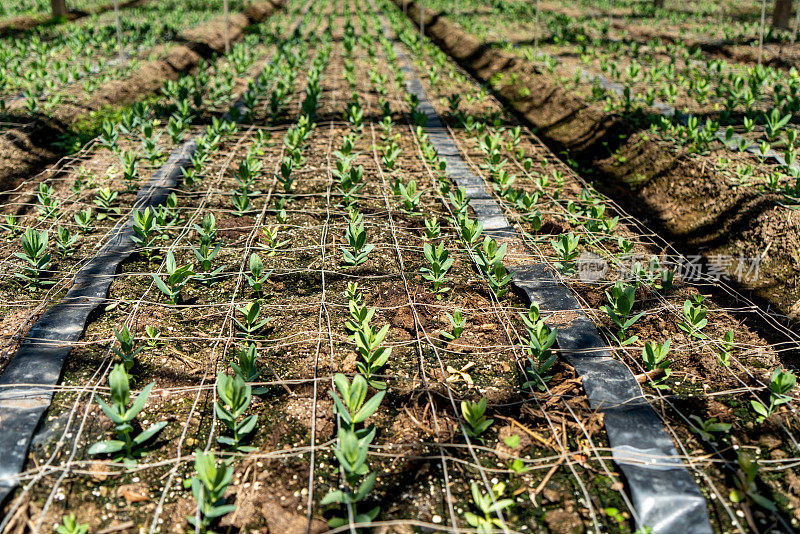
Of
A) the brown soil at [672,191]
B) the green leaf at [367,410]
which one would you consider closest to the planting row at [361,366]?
the green leaf at [367,410]

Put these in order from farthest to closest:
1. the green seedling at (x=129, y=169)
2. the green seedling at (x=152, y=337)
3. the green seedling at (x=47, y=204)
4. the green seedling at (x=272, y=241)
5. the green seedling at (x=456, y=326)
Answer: the green seedling at (x=129, y=169) < the green seedling at (x=47, y=204) < the green seedling at (x=272, y=241) < the green seedling at (x=456, y=326) < the green seedling at (x=152, y=337)

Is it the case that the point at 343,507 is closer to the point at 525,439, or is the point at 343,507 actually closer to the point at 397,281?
the point at 525,439

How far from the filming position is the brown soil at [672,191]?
319 centimetres

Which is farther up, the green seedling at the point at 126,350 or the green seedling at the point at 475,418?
the green seedling at the point at 126,350

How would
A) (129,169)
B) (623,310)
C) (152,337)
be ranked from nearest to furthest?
(152,337) → (623,310) → (129,169)

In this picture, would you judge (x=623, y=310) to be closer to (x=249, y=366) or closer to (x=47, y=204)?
(x=249, y=366)

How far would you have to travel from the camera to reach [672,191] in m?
4.24

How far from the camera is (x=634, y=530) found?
66.6 inches

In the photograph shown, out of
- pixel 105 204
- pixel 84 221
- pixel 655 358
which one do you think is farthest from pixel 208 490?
pixel 105 204

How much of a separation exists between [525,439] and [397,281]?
48.7 inches

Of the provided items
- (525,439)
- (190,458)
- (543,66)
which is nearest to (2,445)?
(190,458)

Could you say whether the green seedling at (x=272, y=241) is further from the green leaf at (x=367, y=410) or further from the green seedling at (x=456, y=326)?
the green leaf at (x=367, y=410)

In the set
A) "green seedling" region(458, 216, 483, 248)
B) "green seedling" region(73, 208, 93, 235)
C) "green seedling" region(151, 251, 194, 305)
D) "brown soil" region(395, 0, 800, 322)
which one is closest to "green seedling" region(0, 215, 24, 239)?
"green seedling" region(73, 208, 93, 235)

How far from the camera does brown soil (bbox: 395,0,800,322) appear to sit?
3.19 meters
